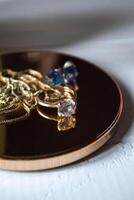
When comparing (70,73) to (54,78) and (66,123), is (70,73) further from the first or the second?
(66,123)

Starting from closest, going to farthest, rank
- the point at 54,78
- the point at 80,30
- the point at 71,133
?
the point at 71,133 → the point at 54,78 → the point at 80,30

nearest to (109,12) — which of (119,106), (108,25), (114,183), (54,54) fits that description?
(108,25)

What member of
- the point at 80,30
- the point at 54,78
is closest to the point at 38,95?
the point at 54,78

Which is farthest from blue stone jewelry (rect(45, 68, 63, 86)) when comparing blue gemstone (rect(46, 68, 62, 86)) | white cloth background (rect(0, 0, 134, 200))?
white cloth background (rect(0, 0, 134, 200))

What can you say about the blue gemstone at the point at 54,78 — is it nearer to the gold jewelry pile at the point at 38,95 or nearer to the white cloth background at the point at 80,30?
the gold jewelry pile at the point at 38,95

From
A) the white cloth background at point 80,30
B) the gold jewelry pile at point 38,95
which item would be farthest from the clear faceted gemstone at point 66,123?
the white cloth background at point 80,30

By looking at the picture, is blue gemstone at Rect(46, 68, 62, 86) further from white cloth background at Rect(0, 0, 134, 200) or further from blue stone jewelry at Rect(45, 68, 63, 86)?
white cloth background at Rect(0, 0, 134, 200)
